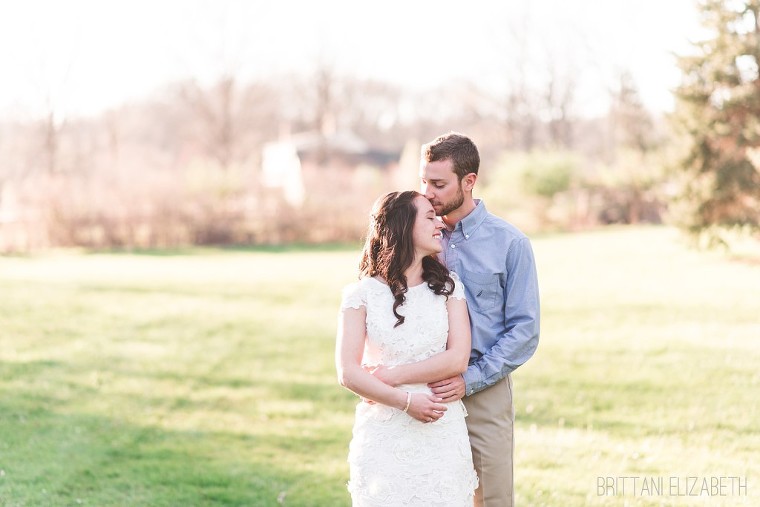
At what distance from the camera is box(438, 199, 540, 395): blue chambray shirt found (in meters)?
3.56

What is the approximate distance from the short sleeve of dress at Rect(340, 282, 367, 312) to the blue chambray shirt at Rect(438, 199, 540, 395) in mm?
496

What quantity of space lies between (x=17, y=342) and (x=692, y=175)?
48.8ft

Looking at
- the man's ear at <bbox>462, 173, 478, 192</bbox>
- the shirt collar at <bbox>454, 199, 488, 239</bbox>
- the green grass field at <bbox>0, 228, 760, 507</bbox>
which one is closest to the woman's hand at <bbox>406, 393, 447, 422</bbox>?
the shirt collar at <bbox>454, 199, 488, 239</bbox>

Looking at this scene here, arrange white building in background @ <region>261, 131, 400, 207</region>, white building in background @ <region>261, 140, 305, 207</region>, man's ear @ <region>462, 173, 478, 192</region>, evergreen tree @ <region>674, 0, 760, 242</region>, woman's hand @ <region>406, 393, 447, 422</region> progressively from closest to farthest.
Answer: woman's hand @ <region>406, 393, 447, 422</region> → man's ear @ <region>462, 173, 478, 192</region> → evergreen tree @ <region>674, 0, 760, 242</region> → white building in background @ <region>261, 140, 305, 207</region> → white building in background @ <region>261, 131, 400, 207</region>

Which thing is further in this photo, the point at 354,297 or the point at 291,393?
the point at 291,393

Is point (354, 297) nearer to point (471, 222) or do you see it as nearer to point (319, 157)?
point (471, 222)

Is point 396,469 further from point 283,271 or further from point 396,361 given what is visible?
point 283,271

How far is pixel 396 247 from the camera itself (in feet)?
11.0

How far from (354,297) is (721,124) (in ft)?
56.1

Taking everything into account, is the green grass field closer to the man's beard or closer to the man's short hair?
the man's beard

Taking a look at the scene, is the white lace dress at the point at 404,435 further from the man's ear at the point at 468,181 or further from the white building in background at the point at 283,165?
the white building in background at the point at 283,165

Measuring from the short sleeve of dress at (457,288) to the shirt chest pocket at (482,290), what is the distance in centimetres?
8

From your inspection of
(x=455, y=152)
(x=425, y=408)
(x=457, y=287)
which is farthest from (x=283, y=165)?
(x=425, y=408)

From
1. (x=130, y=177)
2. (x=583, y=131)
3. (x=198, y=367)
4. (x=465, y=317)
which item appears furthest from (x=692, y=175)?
(x=583, y=131)
